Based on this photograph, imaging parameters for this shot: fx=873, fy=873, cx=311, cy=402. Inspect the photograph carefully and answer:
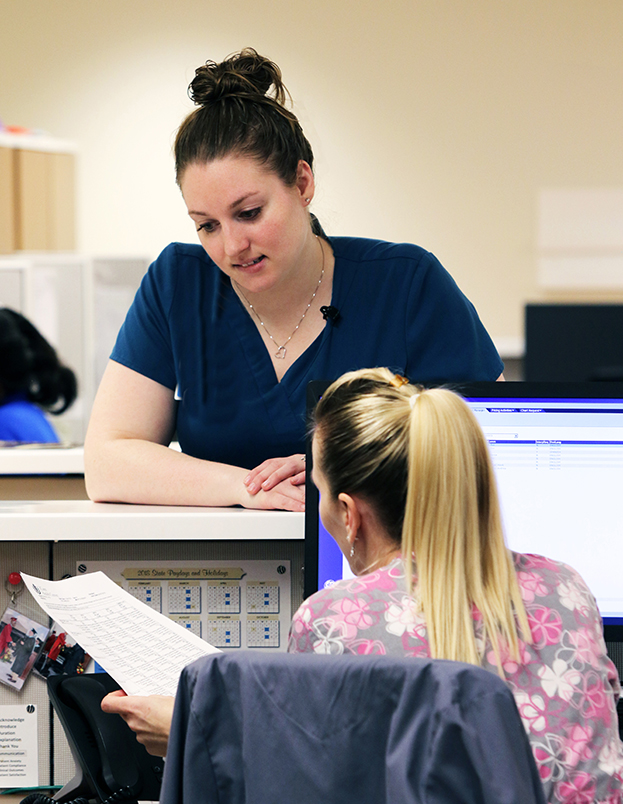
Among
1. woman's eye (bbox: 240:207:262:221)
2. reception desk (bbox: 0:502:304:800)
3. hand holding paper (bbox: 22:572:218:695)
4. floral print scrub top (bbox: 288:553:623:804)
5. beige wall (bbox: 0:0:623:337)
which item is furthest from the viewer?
beige wall (bbox: 0:0:623:337)

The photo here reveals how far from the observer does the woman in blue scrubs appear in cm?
117

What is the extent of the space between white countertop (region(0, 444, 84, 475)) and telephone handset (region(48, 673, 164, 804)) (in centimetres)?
130

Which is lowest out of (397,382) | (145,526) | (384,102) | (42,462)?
(42,462)

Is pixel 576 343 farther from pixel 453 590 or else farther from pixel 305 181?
pixel 453 590

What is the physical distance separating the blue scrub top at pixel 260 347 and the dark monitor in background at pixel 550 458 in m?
0.30

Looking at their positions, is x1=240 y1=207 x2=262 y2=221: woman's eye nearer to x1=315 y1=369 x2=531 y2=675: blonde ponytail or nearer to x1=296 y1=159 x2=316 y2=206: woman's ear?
x1=296 y1=159 x2=316 y2=206: woman's ear

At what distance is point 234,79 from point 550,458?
0.67 metres

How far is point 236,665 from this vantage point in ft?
1.75

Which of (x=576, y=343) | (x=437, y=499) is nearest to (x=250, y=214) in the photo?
(x=437, y=499)

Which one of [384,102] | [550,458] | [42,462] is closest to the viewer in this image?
[550,458]

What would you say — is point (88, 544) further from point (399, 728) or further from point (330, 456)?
point (399, 728)

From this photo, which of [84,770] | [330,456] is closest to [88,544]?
[84,770]

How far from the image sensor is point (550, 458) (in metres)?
0.94

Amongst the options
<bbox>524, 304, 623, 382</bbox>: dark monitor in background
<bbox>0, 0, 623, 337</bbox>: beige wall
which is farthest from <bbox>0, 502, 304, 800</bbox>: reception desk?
<bbox>0, 0, 623, 337</bbox>: beige wall
